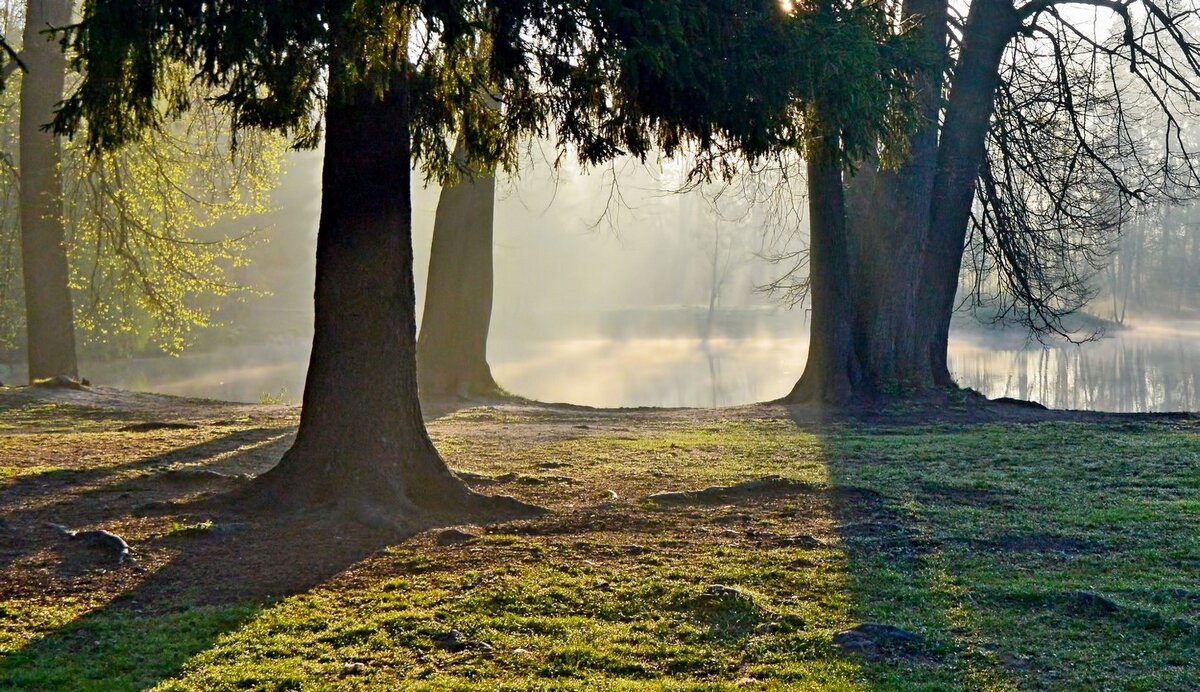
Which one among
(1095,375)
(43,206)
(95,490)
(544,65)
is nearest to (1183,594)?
(544,65)

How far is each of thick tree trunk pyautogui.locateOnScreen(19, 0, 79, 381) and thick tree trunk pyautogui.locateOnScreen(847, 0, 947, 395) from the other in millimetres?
11989

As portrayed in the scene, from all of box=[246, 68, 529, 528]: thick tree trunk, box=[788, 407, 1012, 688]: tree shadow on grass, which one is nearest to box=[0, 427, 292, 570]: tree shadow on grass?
box=[246, 68, 529, 528]: thick tree trunk

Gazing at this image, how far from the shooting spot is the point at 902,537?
6.70 meters

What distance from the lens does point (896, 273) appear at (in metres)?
15.0

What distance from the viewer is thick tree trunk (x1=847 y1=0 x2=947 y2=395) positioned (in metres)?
14.9

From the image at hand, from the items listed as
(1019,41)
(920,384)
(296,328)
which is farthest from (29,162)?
(296,328)

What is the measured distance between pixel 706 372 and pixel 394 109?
1193 inches

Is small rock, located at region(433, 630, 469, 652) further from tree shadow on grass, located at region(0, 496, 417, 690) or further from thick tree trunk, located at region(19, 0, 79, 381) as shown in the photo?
thick tree trunk, located at region(19, 0, 79, 381)

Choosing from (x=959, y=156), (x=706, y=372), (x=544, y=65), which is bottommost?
(x=706, y=372)

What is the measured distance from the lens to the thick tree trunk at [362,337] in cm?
706

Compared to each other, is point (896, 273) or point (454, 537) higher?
point (896, 273)

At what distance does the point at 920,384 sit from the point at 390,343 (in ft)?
31.5

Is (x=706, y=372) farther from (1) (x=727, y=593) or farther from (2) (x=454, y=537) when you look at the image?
(1) (x=727, y=593)

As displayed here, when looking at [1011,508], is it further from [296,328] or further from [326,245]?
[296,328]
